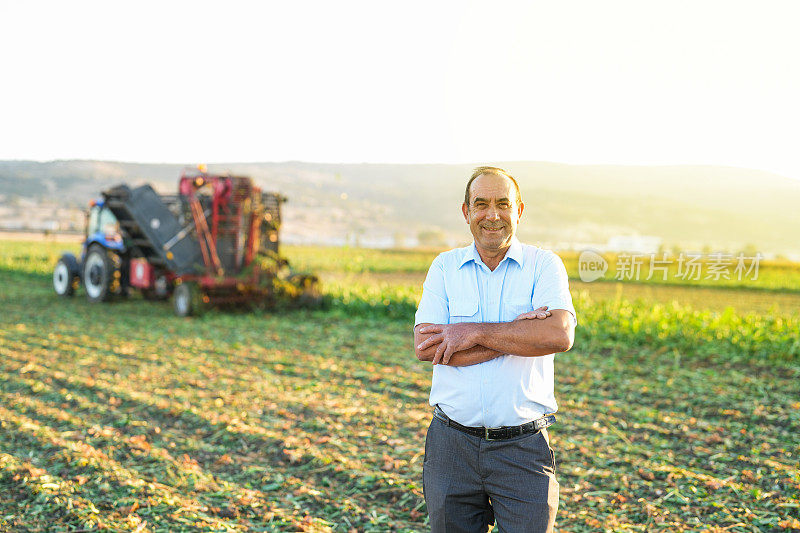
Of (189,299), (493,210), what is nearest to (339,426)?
(493,210)

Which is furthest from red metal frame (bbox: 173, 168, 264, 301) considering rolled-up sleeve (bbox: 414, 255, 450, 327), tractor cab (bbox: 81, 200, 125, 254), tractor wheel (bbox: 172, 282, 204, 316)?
rolled-up sleeve (bbox: 414, 255, 450, 327)

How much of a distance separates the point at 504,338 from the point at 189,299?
10.3m

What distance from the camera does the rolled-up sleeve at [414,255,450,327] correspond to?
2.69 meters

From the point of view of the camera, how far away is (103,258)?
45.3 ft

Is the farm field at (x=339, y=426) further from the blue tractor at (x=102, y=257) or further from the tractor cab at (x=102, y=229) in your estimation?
the tractor cab at (x=102, y=229)

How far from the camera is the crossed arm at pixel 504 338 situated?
247cm

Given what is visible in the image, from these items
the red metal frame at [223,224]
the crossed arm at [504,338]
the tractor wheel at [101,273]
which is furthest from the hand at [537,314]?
the tractor wheel at [101,273]

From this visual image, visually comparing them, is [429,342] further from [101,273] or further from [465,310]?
[101,273]

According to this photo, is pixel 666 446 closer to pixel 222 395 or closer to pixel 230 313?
pixel 222 395

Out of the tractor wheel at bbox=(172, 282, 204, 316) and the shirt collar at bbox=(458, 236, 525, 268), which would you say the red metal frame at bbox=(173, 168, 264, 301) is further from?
the shirt collar at bbox=(458, 236, 525, 268)

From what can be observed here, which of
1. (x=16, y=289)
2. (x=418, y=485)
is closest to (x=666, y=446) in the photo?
(x=418, y=485)

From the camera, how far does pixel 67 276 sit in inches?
616

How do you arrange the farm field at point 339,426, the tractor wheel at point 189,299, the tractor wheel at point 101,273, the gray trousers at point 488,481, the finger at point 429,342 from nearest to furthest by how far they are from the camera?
the gray trousers at point 488,481 < the finger at point 429,342 < the farm field at point 339,426 < the tractor wheel at point 189,299 < the tractor wheel at point 101,273

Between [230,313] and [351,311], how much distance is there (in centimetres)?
223
